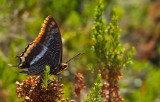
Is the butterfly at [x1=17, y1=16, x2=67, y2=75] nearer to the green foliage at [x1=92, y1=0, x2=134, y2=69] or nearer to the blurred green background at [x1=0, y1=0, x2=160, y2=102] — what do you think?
the green foliage at [x1=92, y1=0, x2=134, y2=69]

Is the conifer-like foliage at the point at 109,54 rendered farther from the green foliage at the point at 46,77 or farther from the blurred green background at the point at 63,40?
the green foliage at the point at 46,77

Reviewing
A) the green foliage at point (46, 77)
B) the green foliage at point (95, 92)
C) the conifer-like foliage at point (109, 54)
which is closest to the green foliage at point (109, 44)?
the conifer-like foliage at point (109, 54)

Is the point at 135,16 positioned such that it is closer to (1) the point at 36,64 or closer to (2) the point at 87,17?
(2) the point at 87,17

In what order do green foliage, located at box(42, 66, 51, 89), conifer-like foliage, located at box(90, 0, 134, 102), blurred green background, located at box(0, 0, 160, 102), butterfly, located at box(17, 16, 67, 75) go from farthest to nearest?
blurred green background, located at box(0, 0, 160, 102) → conifer-like foliage, located at box(90, 0, 134, 102) → butterfly, located at box(17, 16, 67, 75) → green foliage, located at box(42, 66, 51, 89)

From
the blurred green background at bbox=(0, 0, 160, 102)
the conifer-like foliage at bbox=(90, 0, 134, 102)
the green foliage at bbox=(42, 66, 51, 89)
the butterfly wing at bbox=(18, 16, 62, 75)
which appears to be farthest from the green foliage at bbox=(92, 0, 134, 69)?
the green foliage at bbox=(42, 66, 51, 89)

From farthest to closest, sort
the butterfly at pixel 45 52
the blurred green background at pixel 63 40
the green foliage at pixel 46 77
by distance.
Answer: the blurred green background at pixel 63 40, the butterfly at pixel 45 52, the green foliage at pixel 46 77

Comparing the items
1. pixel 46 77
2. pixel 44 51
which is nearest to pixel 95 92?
pixel 46 77

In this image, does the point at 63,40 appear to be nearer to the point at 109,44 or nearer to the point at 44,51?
the point at 109,44
